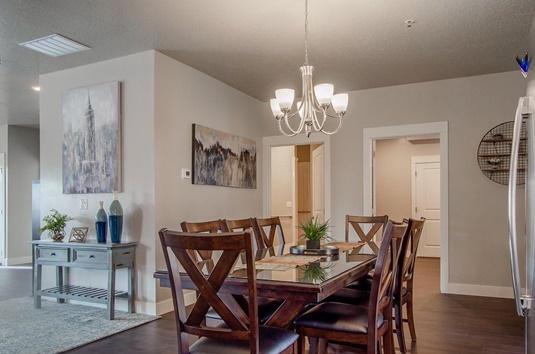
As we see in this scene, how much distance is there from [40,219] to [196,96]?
8.08ft

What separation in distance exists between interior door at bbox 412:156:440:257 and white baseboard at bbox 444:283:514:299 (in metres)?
3.30

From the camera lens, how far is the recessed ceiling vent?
377 cm

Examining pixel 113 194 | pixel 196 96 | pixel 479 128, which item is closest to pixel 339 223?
pixel 479 128

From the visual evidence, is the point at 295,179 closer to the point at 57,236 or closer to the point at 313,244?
the point at 57,236

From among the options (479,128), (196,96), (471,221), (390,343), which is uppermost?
(196,96)

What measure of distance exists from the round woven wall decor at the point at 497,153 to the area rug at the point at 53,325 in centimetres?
416

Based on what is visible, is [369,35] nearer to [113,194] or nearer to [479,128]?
[479,128]

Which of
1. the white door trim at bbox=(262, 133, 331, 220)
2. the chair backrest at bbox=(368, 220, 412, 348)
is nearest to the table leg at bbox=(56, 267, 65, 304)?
the white door trim at bbox=(262, 133, 331, 220)

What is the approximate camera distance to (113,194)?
4.22 meters

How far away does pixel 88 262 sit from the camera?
3994mm

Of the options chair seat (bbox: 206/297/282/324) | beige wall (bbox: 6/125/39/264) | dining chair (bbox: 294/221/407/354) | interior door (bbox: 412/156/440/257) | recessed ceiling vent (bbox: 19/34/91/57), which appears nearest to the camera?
dining chair (bbox: 294/221/407/354)

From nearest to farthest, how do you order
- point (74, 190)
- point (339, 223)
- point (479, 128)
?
point (74, 190) < point (479, 128) < point (339, 223)

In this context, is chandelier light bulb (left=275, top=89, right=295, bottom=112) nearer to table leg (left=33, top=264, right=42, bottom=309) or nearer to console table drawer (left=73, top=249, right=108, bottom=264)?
console table drawer (left=73, top=249, right=108, bottom=264)

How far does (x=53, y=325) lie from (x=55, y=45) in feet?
8.49
